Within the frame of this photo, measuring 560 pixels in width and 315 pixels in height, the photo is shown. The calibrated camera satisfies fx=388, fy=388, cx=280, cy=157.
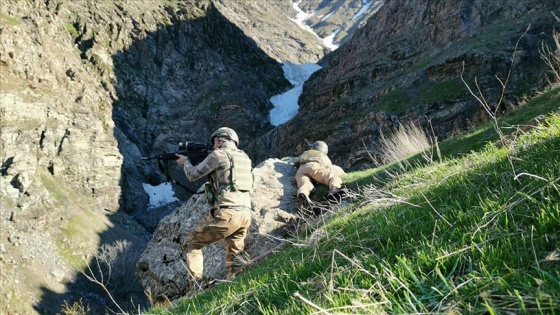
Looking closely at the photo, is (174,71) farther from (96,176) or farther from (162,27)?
(96,176)

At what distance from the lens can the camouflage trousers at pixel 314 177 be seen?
11.1 meters

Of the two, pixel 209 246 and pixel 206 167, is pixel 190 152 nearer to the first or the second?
pixel 206 167

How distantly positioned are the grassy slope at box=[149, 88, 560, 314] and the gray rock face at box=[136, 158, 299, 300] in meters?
5.09

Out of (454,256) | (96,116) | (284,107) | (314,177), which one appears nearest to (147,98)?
(96,116)

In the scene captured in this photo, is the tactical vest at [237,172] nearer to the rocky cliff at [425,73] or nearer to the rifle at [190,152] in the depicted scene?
the rifle at [190,152]

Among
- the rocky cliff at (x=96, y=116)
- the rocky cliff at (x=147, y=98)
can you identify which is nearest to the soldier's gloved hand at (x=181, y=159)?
the rocky cliff at (x=147, y=98)

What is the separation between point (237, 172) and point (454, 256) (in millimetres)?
5443

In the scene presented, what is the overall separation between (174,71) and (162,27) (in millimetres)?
12863

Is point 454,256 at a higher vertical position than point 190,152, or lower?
lower

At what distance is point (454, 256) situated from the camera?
2279 mm

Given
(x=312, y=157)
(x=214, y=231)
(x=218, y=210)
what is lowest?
(x=312, y=157)

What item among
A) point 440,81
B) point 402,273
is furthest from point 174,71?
point 402,273

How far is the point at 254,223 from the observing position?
30.9 ft

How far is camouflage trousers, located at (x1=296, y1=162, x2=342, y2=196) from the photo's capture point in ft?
36.5
